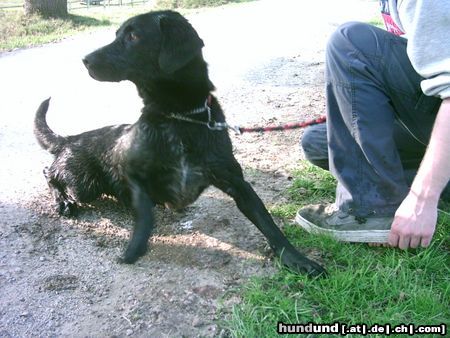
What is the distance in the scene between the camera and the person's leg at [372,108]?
7.52 ft

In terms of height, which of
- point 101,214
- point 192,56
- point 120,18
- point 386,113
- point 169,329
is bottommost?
point 120,18

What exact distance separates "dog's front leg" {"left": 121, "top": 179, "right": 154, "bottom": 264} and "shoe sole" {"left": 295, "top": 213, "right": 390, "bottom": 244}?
2.68ft

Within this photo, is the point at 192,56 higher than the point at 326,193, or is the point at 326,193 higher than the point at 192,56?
the point at 192,56

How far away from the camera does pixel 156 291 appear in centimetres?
217

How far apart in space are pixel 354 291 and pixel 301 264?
0.27 metres

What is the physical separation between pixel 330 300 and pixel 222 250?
66cm

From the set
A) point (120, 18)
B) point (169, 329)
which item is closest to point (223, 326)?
point (169, 329)

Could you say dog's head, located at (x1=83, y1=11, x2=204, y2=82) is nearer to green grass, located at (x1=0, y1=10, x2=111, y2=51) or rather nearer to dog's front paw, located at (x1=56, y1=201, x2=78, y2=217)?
dog's front paw, located at (x1=56, y1=201, x2=78, y2=217)

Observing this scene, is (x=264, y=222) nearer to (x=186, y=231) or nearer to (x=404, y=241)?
(x=186, y=231)

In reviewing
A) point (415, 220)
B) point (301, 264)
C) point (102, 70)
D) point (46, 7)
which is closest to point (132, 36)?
point (102, 70)

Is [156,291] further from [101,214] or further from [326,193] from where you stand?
[326,193]

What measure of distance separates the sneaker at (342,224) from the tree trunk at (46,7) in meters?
10.3

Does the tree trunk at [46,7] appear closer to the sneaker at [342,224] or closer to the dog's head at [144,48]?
the dog's head at [144,48]

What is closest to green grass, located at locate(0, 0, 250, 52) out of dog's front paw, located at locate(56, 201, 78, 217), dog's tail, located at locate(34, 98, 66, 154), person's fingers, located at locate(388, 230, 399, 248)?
dog's tail, located at locate(34, 98, 66, 154)
